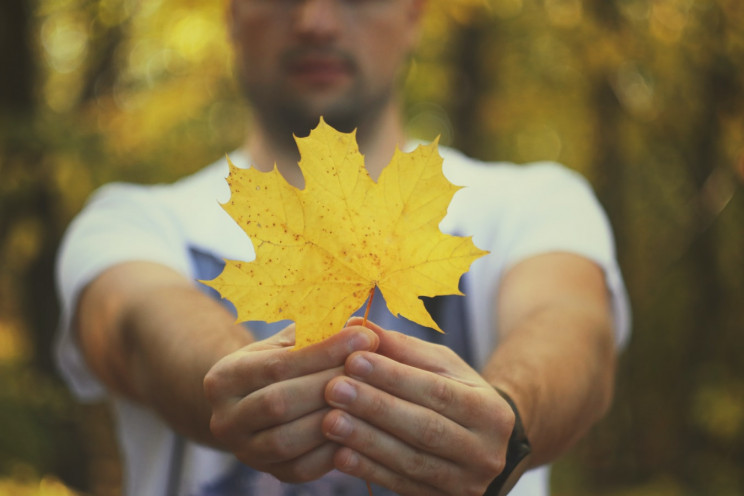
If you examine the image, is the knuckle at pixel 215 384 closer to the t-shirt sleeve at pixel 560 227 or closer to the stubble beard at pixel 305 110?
the t-shirt sleeve at pixel 560 227

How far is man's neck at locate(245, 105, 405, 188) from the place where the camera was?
233 cm

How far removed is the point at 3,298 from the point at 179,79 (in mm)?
2841

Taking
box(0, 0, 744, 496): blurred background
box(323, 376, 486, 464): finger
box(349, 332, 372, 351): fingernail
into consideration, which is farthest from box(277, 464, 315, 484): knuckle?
box(0, 0, 744, 496): blurred background

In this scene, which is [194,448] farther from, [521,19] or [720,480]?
[521,19]

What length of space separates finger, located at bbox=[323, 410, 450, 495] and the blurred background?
199 cm

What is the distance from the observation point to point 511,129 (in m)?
8.13

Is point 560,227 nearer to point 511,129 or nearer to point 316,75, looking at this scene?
point 316,75

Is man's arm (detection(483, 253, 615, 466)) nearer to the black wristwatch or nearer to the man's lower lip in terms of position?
the black wristwatch

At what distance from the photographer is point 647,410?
612 centimetres

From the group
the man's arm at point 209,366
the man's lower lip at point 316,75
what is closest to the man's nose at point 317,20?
the man's lower lip at point 316,75

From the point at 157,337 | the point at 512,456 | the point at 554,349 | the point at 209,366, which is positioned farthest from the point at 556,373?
the point at 157,337

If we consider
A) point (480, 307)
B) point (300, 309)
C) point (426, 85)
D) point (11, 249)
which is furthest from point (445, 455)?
point (426, 85)

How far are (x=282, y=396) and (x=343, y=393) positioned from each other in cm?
9

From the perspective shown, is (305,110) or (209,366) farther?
(305,110)
